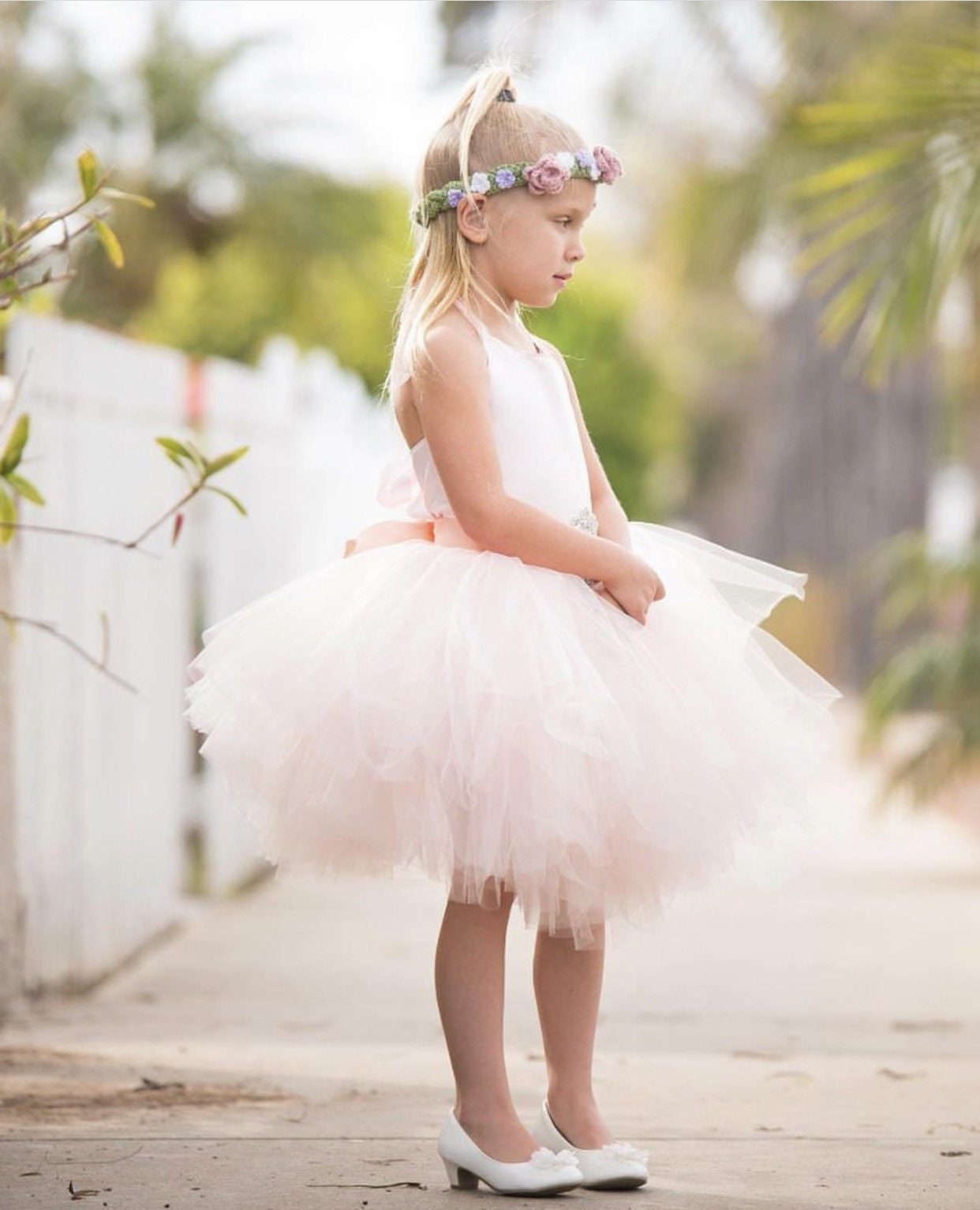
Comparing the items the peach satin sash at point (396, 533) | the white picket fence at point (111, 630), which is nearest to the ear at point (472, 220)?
the peach satin sash at point (396, 533)

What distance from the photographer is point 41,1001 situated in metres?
5.11

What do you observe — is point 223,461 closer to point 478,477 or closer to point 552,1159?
point 478,477

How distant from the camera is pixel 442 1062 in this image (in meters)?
4.40

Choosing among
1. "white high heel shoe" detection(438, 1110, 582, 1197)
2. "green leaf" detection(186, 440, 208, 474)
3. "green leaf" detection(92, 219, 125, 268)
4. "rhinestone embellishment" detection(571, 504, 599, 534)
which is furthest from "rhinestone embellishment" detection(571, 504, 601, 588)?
"white high heel shoe" detection(438, 1110, 582, 1197)

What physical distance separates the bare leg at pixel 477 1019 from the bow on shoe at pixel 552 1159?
2 centimetres

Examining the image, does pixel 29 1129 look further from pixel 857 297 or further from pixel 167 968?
pixel 857 297

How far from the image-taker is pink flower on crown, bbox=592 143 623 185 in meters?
3.46

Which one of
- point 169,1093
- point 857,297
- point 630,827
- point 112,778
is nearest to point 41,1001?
point 112,778

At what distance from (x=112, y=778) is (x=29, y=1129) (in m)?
2.12

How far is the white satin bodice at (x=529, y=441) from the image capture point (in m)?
3.38

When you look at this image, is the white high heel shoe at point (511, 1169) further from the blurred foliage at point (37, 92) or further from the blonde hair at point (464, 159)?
the blurred foliage at point (37, 92)

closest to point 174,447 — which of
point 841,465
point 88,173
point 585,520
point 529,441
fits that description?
point 88,173

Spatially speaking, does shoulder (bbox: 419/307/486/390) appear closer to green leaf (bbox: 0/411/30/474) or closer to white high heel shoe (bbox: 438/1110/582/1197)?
green leaf (bbox: 0/411/30/474)

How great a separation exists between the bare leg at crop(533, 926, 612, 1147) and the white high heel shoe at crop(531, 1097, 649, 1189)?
0.12 feet
